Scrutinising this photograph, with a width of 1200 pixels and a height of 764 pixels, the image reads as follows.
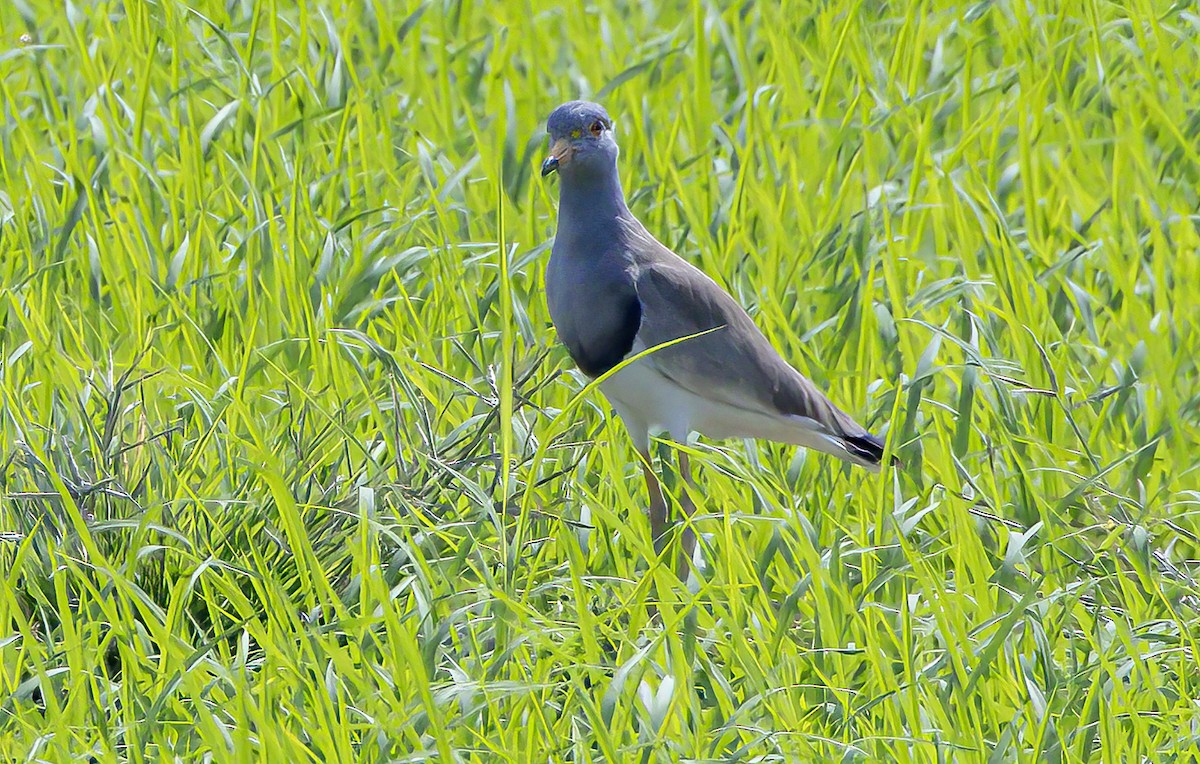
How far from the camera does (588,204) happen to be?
383cm

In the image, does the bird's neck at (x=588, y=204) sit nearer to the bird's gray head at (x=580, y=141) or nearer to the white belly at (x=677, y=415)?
the bird's gray head at (x=580, y=141)

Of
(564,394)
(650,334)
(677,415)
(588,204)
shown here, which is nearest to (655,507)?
(677,415)

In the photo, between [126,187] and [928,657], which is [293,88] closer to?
[126,187]

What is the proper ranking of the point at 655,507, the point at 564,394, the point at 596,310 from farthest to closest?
the point at 564,394
the point at 655,507
the point at 596,310

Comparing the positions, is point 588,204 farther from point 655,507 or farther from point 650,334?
point 655,507

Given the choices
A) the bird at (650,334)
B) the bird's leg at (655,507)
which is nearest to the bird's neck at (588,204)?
the bird at (650,334)

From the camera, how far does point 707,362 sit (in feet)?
12.8

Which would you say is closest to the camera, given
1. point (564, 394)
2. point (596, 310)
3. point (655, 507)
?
point (596, 310)

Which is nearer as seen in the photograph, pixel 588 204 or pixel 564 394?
pixel 588 204

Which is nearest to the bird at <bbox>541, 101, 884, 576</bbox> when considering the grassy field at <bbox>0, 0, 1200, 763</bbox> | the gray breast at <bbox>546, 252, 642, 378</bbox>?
the gray breast at <bbox>546, 252, 642, 378</bbox>

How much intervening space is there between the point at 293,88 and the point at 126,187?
61cm

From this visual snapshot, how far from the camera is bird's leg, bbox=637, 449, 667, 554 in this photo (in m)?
3.81

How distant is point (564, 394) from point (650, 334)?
583 mm

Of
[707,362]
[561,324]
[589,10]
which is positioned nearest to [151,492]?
[561,324]
